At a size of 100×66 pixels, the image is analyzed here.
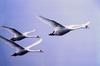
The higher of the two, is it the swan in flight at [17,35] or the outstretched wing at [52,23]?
the outstretched wing at [52,23]

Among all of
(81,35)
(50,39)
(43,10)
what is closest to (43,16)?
(43,10)

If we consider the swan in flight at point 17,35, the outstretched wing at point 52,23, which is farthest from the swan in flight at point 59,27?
the swan in flight at point 17,35

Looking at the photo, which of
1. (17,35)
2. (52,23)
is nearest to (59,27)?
(52,23)

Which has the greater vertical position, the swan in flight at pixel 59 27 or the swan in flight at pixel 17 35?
the swan in flight at pixel 59 27

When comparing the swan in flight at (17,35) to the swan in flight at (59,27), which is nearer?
the swan in flight at (59,27)

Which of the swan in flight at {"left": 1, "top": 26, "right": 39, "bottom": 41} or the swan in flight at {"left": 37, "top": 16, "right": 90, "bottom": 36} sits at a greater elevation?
the swan in flight at {"left": 37, "top": 16, "right": 90, "bottom": 36}

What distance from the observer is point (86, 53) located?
2.12m

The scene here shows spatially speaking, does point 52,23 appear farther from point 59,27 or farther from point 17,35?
point 17,35

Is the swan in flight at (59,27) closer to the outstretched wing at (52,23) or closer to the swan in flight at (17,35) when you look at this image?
the outstretched wing at (52,23)

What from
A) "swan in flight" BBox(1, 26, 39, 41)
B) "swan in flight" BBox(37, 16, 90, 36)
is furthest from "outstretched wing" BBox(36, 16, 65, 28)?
"swan in flight" BBox(1, 26, 39, 41)

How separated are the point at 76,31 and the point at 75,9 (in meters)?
0.19

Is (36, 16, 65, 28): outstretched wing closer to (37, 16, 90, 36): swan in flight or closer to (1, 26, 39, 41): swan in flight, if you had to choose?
(37, 16, 90, 36): swan in flight

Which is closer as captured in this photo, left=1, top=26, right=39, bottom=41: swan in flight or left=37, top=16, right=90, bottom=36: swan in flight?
left=37, top=16, right=90, bottom=36: swan in flight

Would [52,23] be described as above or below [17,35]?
above
